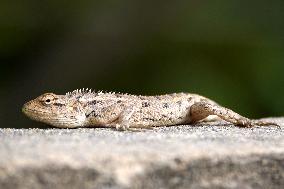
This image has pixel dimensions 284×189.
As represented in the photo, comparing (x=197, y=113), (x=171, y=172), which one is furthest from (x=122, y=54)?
(x=171, y=172)

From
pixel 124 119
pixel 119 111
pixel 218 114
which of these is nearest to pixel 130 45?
pixel 119 111

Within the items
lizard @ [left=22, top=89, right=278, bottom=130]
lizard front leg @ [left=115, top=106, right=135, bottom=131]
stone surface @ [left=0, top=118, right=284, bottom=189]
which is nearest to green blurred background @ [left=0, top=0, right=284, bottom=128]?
lizard @ [left=22, top=89, right=278, bottom=130]

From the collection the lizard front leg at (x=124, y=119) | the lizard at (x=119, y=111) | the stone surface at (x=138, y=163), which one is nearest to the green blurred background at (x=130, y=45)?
the lizard at (x=119, y=111)

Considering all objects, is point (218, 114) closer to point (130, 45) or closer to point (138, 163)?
point (138, 163)

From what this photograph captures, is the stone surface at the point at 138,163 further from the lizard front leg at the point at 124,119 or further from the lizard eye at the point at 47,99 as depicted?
the lizard eye at the point at 47,99

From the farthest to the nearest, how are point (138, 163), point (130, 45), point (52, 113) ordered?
point (130, 45), point (52, 113), point (138, 163)
